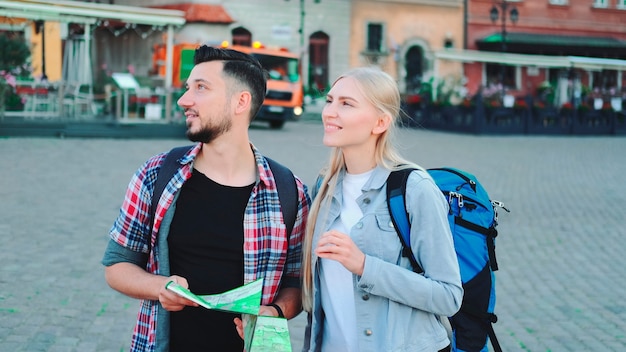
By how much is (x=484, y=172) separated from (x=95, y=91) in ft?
41.1

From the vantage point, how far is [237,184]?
2846mm

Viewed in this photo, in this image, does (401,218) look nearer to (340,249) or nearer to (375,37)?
(340,249)

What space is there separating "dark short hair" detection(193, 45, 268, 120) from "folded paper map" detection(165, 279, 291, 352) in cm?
72

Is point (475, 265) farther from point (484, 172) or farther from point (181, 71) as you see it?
point (181, 71)

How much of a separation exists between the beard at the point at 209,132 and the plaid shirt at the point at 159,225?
5 centimetres

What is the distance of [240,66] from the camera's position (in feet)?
9.40

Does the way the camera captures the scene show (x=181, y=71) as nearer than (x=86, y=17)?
No

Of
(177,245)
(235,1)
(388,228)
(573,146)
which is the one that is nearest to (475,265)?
(388,228)

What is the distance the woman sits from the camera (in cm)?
257

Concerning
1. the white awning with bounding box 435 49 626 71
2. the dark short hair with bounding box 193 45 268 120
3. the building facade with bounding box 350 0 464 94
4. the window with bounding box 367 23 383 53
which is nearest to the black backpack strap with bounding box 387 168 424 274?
the dark short hair with bounding box 193 45 268 120

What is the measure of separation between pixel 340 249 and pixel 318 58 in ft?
129

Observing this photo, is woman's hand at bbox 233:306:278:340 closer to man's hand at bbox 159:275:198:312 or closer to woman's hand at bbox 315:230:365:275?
man's hand at bbox 159:275:198:312

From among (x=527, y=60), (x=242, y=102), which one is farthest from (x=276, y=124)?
(x=242, y=102)

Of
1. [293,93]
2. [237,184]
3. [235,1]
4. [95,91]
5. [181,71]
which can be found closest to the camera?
[237,184]
